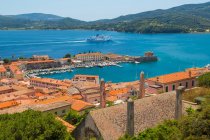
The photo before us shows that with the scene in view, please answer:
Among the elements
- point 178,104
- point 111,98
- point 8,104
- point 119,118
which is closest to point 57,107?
A: point 8,104

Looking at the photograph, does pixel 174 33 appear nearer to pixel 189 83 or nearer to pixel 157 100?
pixel 189 83

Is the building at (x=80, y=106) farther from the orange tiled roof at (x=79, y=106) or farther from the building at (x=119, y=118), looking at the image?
the building at (x=119, y=118)

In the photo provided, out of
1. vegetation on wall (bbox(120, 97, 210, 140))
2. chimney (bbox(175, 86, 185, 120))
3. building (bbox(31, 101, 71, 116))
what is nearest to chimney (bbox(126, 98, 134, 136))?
vegetation on wall (bbox(120, 97, 210, 140))

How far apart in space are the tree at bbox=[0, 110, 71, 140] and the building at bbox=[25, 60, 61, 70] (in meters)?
61.1

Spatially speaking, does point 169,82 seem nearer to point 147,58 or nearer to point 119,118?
point 119,118

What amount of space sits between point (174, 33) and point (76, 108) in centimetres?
15603

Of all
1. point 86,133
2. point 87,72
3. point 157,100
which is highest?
point 157,100

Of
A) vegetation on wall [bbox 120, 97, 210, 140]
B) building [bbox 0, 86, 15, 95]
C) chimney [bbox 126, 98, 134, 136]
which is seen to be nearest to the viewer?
vegetation on wall [bbox 120, 97, 210, 140]

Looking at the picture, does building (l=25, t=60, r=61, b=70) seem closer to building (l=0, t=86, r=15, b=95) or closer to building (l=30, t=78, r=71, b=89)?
building (l=30, t=78, r=71, b=89)

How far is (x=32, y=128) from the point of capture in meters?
13.6

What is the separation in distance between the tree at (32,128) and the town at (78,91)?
3.58ft

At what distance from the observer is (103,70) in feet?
242

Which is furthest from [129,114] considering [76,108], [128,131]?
[76,108]

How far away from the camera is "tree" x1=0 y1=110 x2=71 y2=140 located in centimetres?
1343
